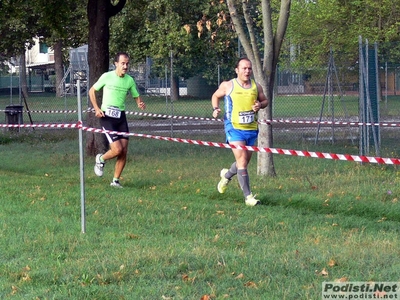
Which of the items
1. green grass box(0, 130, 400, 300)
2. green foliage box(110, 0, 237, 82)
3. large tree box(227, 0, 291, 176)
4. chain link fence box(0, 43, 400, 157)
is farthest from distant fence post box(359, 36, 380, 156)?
green foliage box(110, 0, 237, 82)

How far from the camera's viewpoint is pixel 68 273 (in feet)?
20.8

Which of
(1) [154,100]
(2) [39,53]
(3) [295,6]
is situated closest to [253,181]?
(1) [154,100]

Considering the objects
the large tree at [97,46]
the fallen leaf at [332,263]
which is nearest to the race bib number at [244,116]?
the fallen leaf at [332,263]

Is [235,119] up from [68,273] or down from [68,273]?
up

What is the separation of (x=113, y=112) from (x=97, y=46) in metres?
4.88

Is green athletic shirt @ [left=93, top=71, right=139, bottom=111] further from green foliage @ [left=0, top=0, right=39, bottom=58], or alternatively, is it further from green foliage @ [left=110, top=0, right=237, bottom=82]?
green foliage @ [left=110, top=0, right=237, bottom=82]

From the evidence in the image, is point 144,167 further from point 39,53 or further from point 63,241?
point 39,53

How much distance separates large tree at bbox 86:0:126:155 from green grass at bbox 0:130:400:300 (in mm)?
2068

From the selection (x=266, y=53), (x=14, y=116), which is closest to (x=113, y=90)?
(x=266, y=53)

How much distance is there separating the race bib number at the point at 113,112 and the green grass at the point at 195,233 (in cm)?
102

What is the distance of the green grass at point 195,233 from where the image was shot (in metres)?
6.04

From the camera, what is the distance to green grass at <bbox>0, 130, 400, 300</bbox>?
238 inches

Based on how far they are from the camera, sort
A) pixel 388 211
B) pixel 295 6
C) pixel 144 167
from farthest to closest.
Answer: pixel 295 6, pixel 144 167, pixel 388 211

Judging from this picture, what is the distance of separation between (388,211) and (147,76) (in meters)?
25.9
